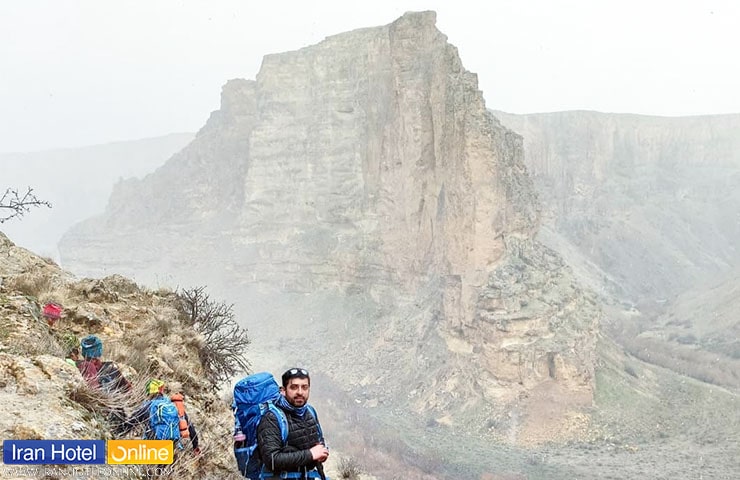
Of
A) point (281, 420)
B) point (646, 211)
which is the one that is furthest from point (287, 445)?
point (646, 211)

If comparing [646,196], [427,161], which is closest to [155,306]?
[427,161]

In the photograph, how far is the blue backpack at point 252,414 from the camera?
3951 mm

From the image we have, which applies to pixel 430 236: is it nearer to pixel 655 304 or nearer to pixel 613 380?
pixel 613 380

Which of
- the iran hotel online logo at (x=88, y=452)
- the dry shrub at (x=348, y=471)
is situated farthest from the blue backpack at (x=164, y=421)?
the dry shrub at (x=348, y=471)

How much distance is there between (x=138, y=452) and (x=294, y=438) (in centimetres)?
123

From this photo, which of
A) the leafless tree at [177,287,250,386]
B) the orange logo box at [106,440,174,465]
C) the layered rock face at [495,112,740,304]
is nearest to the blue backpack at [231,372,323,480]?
the orange logo box at [106,440,174,465]

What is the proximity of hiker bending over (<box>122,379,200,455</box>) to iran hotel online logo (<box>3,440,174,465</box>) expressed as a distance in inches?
10.4

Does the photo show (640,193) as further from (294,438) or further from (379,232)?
(294,438)

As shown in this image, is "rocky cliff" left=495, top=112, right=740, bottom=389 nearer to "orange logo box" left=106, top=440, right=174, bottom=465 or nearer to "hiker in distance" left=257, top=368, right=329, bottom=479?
"hiker in distance" left=257, top=368, right=329, bottom=479

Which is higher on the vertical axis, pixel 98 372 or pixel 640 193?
pixel 640 193

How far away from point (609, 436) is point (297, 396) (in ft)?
92.4

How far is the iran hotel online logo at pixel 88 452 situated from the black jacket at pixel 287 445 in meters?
0.98

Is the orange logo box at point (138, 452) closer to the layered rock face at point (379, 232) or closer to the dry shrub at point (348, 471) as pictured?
the dry shrub at point (348, 471)

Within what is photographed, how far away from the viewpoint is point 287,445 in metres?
3.92
